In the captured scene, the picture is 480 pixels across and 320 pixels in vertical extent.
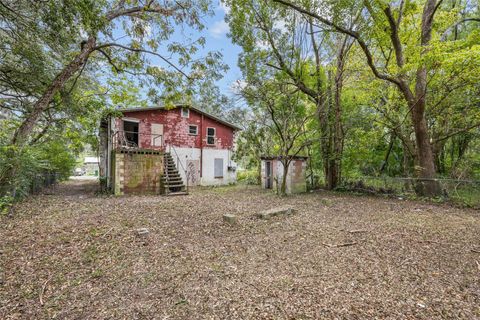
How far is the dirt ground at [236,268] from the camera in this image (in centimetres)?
237

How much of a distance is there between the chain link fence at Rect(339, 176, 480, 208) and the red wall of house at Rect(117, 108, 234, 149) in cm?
840

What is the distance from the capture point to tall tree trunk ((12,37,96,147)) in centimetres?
656

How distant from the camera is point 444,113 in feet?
31.4

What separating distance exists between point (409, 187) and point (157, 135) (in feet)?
40.8

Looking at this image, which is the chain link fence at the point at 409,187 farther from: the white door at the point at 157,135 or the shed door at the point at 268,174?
A: the white door at the point at 157,135

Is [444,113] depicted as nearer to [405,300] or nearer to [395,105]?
[395,105]

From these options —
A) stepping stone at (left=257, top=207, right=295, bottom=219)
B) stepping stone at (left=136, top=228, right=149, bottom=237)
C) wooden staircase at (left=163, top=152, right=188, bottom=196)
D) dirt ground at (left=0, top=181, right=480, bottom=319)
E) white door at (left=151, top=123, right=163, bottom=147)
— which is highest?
white door at (left=151, top=123, right=163, bottom=147)

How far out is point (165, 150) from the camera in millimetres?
13234

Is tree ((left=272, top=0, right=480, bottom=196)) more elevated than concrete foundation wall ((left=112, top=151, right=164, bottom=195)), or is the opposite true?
tree ((left=272, top=0, right=480, bottom=196))

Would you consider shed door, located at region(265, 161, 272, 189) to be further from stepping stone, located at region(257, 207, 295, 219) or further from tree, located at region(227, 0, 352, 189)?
stepping stone, located at region(257, 207, 295, 219)

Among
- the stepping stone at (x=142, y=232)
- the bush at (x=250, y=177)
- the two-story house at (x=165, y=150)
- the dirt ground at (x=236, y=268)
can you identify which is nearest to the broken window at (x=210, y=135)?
the two-story house at (x=165, y=150)

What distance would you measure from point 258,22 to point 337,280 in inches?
389

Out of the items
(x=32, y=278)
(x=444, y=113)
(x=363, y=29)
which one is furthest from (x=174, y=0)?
(x=444, y=113)

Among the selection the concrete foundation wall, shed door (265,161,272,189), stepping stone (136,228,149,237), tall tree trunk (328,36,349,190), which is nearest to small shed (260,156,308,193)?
shed door (265,161,272,189)
